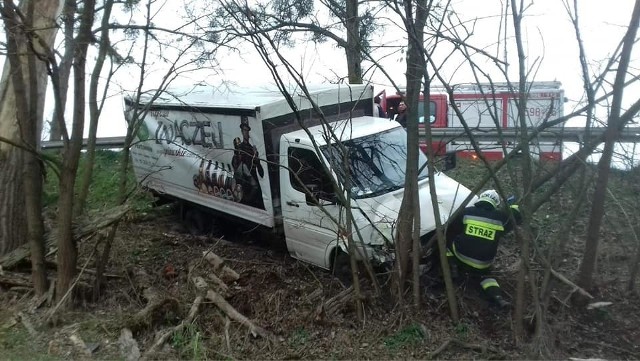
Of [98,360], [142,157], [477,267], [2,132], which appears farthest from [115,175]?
[477,267]

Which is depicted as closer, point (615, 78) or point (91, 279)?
point (615, 78)

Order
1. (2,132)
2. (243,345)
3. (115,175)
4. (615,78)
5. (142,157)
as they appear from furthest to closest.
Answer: (115,175)
(142,157)
(2,132)
(243,345)
(615,78)

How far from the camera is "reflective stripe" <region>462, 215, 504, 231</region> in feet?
21.6

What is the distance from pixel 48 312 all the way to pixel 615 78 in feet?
19.3

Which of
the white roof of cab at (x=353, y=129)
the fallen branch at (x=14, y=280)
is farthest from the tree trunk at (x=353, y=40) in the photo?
the fallen branch at (x=14, y=280)

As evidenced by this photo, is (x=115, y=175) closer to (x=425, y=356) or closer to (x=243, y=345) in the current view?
(x=243, y=345)

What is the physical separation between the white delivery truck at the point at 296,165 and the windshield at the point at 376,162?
0.01 metres

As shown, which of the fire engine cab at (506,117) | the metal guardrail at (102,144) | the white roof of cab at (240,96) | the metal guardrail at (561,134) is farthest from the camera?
the metal guardrail at (102,144)

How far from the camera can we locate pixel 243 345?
6027 millimetres

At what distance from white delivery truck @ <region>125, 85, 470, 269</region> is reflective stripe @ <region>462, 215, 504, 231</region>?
265mm

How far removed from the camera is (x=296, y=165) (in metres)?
8.09

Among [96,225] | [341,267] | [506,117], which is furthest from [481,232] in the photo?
[96,225]

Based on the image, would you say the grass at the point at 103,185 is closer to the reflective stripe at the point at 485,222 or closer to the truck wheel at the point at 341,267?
the truck wheel at the point at 341,267

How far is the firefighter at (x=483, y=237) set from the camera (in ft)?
21.6
